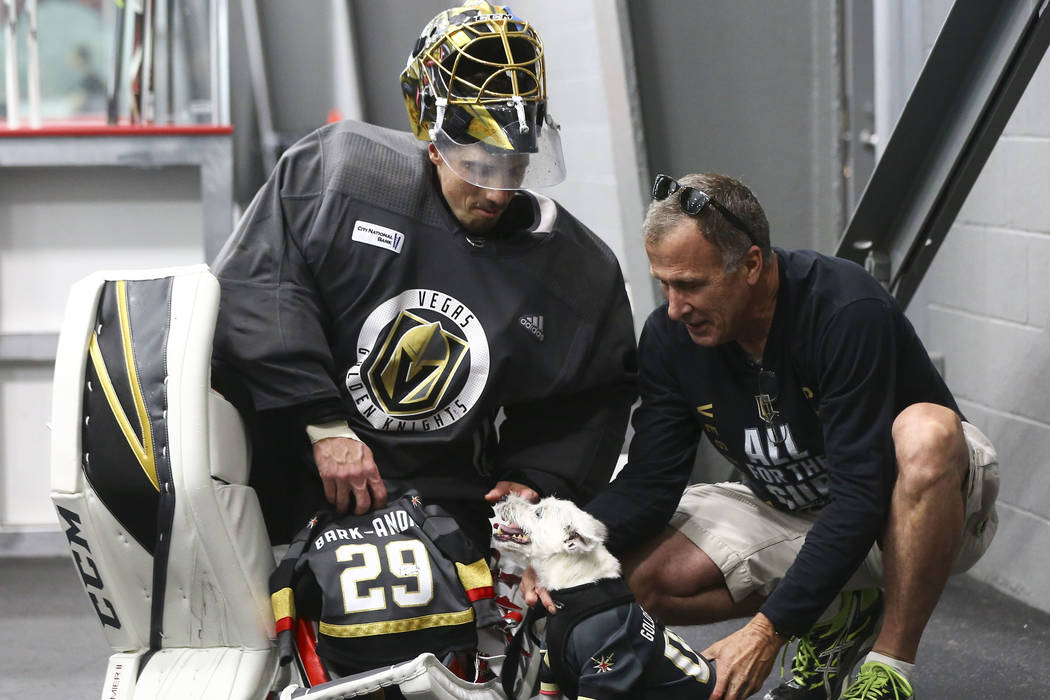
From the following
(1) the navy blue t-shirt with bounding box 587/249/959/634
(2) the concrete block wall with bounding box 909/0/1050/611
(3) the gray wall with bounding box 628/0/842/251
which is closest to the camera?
(1) the navy blue t-shirt with bounding box 587/249/959/634

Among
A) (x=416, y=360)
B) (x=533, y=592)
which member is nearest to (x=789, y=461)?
(x=533, y=592)

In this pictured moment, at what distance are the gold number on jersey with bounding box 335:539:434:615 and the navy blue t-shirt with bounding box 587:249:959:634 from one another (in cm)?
42

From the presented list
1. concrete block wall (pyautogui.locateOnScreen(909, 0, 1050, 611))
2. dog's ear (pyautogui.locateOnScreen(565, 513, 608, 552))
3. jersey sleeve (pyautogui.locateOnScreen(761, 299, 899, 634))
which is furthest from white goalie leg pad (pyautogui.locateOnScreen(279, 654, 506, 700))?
concrete block wall (pyautogui.locateOnScreen(909, 0, 1050, 611))

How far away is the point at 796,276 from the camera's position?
207 centimetres

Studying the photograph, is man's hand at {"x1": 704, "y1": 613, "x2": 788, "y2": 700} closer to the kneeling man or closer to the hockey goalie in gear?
the kneeling man

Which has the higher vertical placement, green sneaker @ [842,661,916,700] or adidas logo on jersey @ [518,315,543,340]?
adidas logo on jersey @ [518,315,543,340]

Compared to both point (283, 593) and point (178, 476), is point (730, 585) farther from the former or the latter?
point (178, 476)

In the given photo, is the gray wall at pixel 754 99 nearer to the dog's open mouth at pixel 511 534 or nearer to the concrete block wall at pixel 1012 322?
the concrete block wall at pixel 1012 322

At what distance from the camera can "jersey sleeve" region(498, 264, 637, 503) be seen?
7.09ft

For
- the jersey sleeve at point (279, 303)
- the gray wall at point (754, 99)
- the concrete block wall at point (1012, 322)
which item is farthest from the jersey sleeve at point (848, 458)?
the gray wall at point (754, 99)

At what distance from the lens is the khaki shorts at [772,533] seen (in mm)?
2156

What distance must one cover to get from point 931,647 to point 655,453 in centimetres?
107

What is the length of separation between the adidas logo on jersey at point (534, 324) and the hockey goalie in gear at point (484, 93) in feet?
0.80

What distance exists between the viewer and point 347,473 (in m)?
1.98
